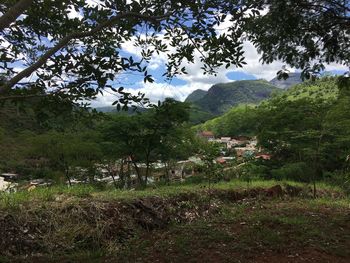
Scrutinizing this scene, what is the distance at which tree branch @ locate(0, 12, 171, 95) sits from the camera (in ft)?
10.3

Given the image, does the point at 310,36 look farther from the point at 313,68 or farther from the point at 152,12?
the point at 152,12

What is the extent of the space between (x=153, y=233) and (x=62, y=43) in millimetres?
Result: 3911

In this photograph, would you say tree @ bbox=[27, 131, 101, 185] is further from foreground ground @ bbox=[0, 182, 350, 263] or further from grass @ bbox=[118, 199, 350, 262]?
grass @ bbox=[118, 199, 350, 262]

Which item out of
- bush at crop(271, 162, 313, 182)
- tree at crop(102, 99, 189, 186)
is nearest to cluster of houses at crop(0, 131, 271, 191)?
tree at crop(102, 99, 189, 186)

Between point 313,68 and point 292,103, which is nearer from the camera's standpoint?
point 313,68

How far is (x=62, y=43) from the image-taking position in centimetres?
341

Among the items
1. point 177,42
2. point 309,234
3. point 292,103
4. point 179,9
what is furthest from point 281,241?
point 292,103

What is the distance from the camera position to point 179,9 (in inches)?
154

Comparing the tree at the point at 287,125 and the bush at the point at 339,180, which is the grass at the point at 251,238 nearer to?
the bush at the point at 339,180

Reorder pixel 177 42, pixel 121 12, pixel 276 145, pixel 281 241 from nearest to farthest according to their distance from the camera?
pixel 121 12, pixel 177 42, pixel 281 241, pixel 276 145

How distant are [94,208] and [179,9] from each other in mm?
3522

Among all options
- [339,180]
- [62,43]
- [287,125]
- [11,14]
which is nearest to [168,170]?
[287,125]

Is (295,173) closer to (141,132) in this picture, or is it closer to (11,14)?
(141,132)

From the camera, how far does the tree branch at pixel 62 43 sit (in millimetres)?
3151
